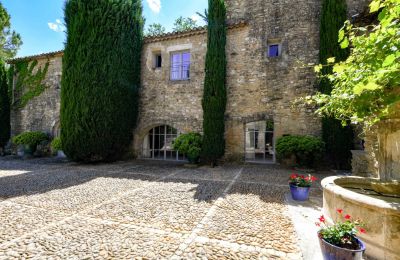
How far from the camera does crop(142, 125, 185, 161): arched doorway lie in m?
9.91

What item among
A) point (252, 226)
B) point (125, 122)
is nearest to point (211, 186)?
point (252, 226)

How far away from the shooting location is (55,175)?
6.18 meters

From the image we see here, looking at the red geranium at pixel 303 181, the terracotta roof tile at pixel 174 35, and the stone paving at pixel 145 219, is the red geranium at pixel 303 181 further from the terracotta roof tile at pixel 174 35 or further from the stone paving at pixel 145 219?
the terracotta roof tile at pixel 174 35

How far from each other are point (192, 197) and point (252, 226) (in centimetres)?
159

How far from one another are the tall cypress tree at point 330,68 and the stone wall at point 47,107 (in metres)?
12.5

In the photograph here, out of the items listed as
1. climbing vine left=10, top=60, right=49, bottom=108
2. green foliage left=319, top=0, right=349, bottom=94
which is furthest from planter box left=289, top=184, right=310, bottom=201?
climbing vine left=10, top=60, right=49, bottom=108

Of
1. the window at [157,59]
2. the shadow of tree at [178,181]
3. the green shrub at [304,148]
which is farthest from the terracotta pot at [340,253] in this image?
the window at [157,59]

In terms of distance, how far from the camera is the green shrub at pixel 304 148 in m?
6.68

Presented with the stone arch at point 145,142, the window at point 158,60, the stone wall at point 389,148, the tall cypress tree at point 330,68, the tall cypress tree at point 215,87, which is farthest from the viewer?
the window at point 158,60

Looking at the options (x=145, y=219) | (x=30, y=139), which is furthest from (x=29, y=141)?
(x=145, y=219)

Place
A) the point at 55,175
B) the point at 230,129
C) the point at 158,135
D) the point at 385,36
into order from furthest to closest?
the point at 158,135 < the point at 230,129 < the point at 55,175 < the point at 385,36

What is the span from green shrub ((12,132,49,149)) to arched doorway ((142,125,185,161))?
539 centimetres

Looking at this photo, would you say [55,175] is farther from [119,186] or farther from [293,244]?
[293,244]

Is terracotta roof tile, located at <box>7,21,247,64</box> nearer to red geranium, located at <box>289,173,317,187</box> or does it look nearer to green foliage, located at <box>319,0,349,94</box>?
green foliage, located at <box>319,0,349,94</box>
